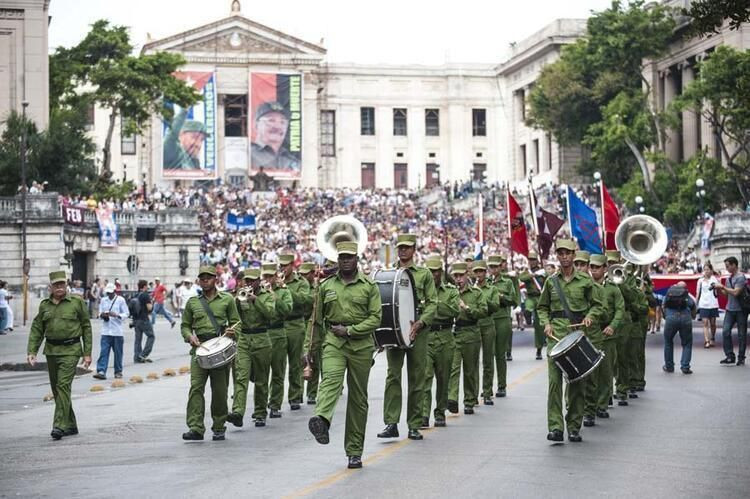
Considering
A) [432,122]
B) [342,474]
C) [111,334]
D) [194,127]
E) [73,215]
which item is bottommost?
[342,474]

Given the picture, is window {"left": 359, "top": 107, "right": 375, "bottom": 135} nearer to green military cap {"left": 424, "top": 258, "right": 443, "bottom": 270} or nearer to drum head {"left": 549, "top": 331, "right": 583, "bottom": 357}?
green military cap {"left": 424, "top": 258, "right": 443, "bottom": 270}

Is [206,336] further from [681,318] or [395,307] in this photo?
[681,318]

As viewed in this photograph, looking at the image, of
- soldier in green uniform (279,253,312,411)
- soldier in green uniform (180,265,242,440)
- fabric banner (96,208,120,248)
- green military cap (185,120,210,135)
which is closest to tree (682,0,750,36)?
soldier in green uniform (180,265,242,440)

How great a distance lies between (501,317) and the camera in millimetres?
21922

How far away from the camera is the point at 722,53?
2452 inches

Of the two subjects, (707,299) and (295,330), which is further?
(707,299)

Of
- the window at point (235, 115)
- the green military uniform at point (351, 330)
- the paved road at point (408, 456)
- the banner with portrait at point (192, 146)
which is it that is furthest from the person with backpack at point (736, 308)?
the window at point (235, 115)

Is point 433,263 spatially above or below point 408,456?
above

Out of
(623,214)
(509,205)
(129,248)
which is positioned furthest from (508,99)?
(509,205)

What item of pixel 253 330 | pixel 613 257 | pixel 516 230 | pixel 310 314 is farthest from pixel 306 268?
pixel 516 230

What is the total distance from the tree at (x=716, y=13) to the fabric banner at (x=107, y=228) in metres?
42.4

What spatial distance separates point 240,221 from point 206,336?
50.9 m

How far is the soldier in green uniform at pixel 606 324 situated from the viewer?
16.4 m

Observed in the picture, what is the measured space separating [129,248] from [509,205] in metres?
27.0
